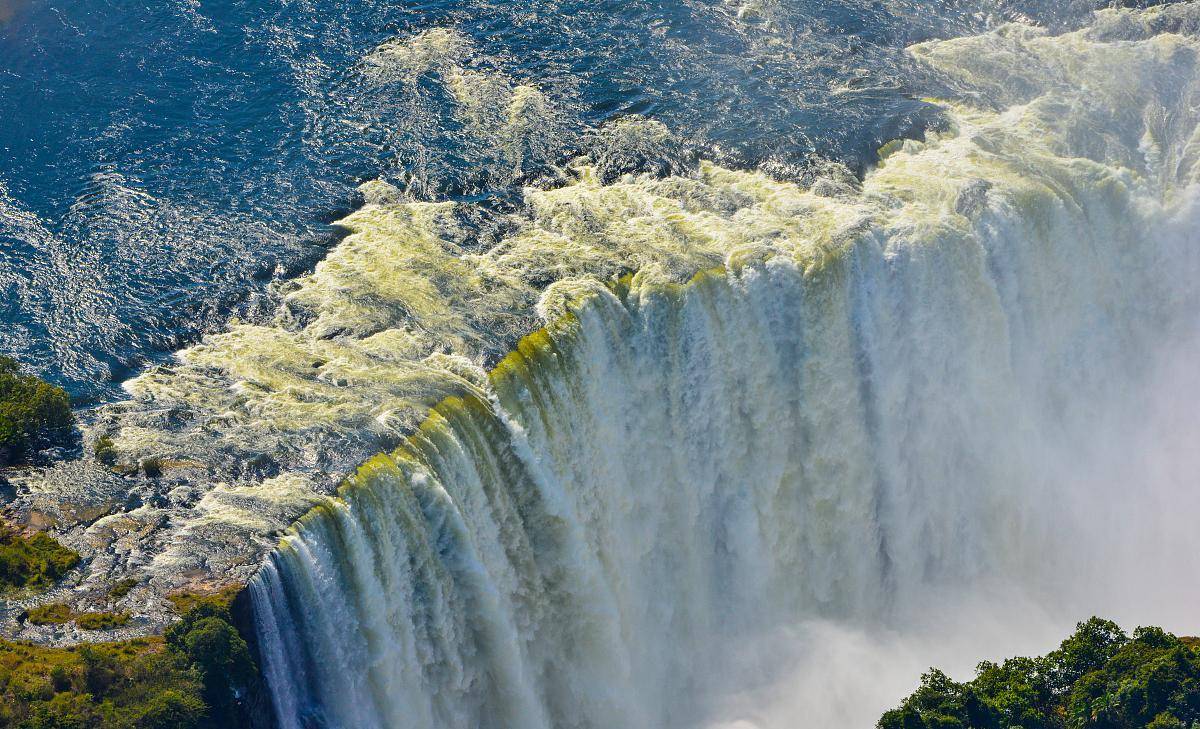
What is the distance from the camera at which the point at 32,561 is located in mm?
28016

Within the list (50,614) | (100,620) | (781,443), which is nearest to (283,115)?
(781,443)

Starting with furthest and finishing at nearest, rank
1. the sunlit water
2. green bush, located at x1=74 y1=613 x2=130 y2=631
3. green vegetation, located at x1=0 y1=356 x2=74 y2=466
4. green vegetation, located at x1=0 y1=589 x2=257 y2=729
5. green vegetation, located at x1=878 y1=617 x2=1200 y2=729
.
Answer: green vegetation, located at x1=0 y1=356 x2=74 y2=466
the sunlit water
green vegetation, located at x1=878 y1=617 x2=1200 y2=729
green bush, located at x1=74 y1=613 x2=130 y2=631
green vegetation, located at x1=0 y1=589 x2=257 y2=729

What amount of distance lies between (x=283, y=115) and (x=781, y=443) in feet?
65.9

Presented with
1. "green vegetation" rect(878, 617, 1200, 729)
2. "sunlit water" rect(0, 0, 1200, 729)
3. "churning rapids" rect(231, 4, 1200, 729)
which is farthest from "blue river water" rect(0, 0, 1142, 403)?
"green vegetation" rect(878, 617, 1200, 729)

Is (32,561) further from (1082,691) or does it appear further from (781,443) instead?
(1082,691)

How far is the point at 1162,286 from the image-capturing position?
1672 inches

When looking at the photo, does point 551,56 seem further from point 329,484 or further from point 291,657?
point 291,657

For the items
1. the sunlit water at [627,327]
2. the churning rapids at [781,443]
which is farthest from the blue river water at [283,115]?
the churning rapids at [781,443]

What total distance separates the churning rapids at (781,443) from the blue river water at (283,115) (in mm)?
2342

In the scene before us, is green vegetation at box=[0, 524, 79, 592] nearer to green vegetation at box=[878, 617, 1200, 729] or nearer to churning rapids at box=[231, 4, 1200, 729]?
churning rapids at box=[231, 4, 1200, 729]

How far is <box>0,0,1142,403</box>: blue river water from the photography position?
37.1 m

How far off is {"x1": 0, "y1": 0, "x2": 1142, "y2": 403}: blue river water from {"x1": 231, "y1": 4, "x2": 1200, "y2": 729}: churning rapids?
2.34 metres

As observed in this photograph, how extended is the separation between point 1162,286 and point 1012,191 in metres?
6.77

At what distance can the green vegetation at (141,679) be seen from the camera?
81.7ft
